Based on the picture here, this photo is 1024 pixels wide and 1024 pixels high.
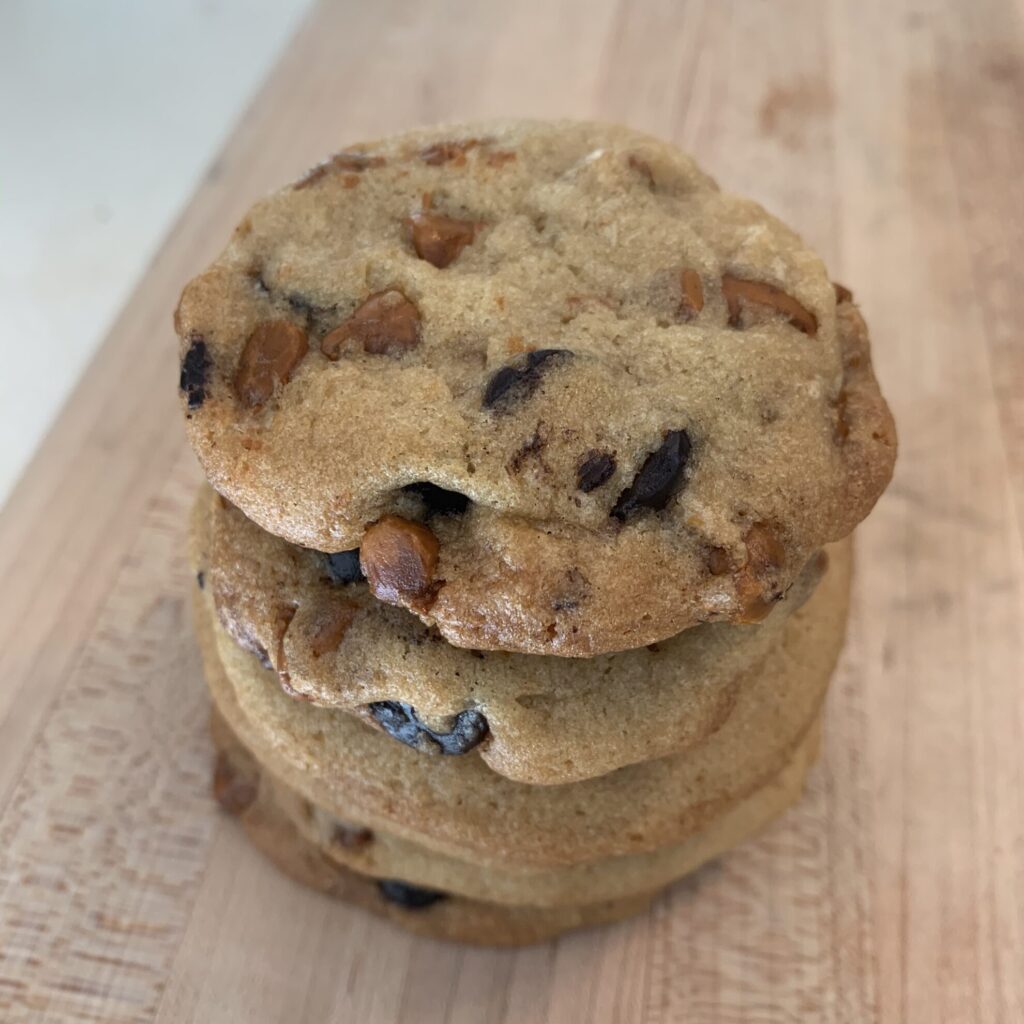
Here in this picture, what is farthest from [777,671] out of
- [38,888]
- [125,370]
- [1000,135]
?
[1000,135]

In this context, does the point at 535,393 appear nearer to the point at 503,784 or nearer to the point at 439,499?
the point at 439,499

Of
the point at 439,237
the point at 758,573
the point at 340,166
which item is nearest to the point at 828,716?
the point at 758,573

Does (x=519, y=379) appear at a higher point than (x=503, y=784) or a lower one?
higher

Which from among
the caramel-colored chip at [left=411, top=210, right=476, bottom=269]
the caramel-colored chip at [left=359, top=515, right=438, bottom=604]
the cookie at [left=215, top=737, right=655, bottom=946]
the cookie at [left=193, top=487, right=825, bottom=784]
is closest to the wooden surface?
the cookie at [left=215, top=737, right=655, bottom=946]

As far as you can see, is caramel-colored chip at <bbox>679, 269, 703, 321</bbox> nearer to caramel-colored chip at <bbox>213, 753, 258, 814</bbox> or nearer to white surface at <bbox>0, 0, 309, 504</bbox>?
caramel-colored chip at <bbox>213, 753, 258, 814</bbox>

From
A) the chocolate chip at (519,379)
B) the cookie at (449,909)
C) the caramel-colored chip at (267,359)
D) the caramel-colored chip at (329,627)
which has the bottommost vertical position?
the cookie at (449,909)

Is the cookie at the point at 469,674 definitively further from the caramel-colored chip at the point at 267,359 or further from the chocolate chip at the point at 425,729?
the caramel-colored chip at the point at 267,359

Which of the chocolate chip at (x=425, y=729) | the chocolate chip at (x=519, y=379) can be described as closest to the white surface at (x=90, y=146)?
the chocolate chip at (x=425, y=729)
